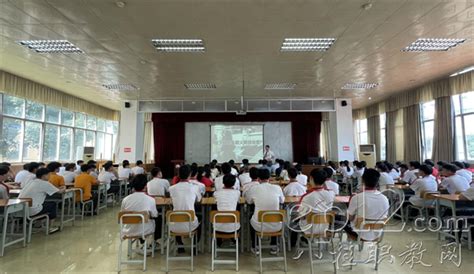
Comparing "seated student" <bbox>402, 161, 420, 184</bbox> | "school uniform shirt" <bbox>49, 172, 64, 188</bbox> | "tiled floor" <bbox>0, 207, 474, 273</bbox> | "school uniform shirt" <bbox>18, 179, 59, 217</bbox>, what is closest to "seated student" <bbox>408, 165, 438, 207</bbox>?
"tiled floor" <bbox>0, 207, 474, 273</bbox>

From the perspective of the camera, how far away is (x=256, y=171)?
3973mm

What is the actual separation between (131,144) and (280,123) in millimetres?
6473

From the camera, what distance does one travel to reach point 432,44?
18.5 feet

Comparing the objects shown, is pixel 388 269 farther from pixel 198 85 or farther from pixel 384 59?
pixel 198 85

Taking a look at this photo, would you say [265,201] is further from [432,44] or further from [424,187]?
[432,44]

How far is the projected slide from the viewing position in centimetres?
1150

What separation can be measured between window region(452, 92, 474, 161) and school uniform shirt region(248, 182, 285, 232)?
764 cm

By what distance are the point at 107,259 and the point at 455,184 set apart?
18.6ft

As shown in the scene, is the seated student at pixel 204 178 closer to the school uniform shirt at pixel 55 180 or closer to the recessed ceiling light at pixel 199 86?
the school uniform shirt at pixel 55 180

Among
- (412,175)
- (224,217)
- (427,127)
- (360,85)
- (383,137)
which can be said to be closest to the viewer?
(224,217)

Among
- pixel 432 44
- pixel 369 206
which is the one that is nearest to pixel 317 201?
pixel 369 206

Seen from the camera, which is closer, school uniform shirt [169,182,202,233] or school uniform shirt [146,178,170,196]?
school uniform shirt [169,182,202,233]

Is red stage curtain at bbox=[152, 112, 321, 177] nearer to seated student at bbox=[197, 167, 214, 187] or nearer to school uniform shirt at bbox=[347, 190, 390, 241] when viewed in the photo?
seated student at bbox=[197, 167, 214, 187]

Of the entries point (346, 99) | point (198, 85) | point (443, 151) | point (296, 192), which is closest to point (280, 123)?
point (346, 99)
